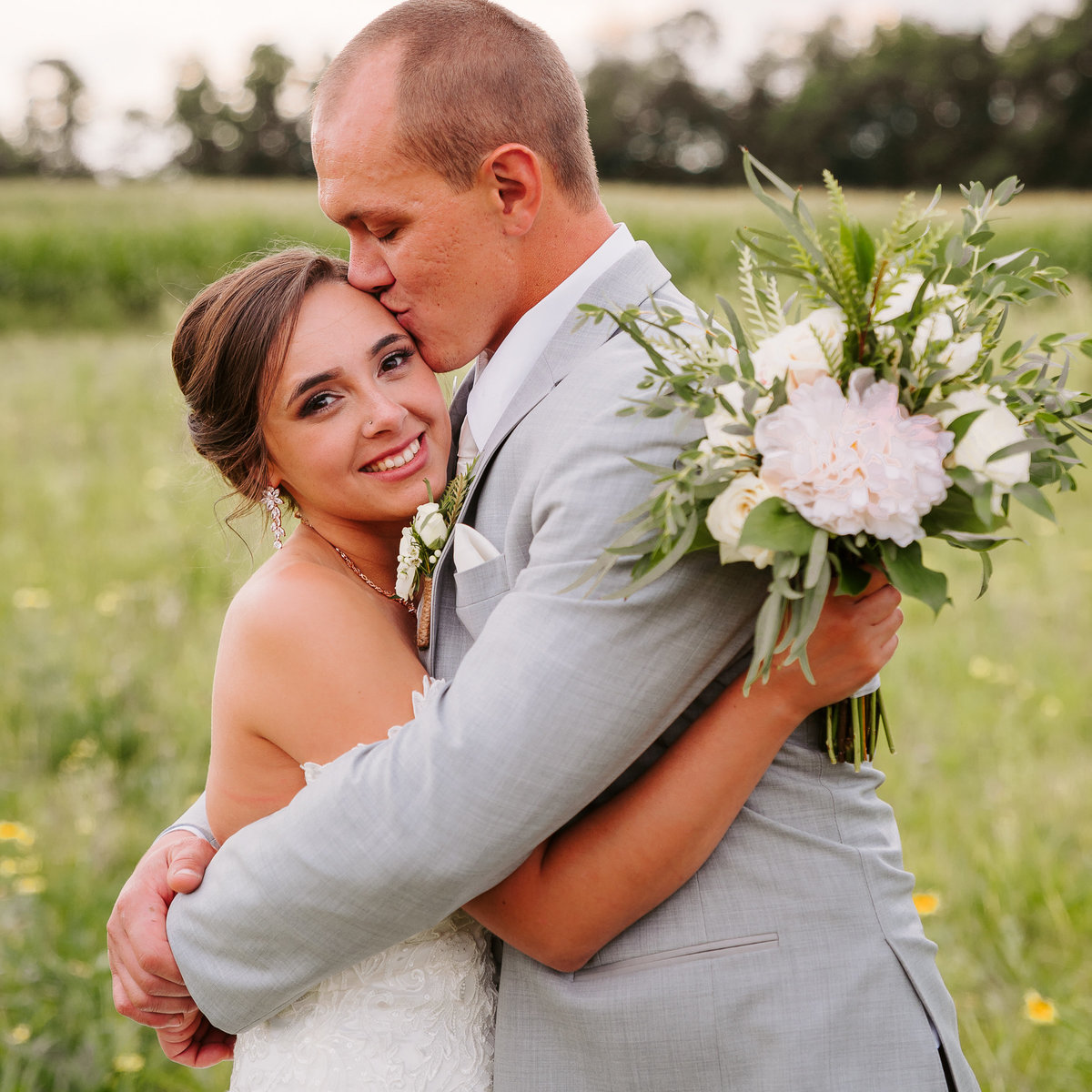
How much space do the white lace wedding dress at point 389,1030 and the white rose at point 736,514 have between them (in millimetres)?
896

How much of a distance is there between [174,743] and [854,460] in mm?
4067

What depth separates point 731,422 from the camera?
1472 mm

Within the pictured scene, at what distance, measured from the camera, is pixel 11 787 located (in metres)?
4.56

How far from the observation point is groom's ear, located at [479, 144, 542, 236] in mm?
2064

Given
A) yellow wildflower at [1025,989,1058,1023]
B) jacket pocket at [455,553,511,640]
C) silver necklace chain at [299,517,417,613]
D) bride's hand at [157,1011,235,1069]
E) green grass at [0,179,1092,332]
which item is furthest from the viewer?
green grass at [0,179,1092,332]

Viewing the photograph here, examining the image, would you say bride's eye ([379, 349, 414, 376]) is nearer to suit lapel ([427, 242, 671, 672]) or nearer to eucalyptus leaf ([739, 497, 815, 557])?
suit lapel ([427, 242, 671, 672])

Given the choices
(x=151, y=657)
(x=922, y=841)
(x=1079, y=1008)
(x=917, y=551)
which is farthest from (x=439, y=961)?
(x=151, y=657)

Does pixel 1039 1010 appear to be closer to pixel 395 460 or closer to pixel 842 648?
pixel 842 648

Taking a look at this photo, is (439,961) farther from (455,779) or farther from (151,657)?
(151,657)

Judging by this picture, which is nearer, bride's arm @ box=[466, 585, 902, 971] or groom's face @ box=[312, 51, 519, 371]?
bride's arm @ box=[466, 585, 902, 971]

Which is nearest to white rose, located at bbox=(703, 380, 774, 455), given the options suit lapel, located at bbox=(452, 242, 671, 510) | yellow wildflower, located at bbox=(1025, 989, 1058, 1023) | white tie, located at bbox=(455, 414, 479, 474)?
suit lapel, located at bbox=(452, 242, 671, 510)

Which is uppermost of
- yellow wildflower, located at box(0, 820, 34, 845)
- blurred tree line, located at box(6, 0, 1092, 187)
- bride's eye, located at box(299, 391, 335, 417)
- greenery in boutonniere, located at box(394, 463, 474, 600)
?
bride's eye, located at box(299, 391, 335, 417)

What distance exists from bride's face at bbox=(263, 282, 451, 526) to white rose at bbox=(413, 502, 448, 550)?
0.14m

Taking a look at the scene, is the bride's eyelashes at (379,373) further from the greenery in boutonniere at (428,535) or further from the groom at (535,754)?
the greenery in boutonniere at (428,535)
